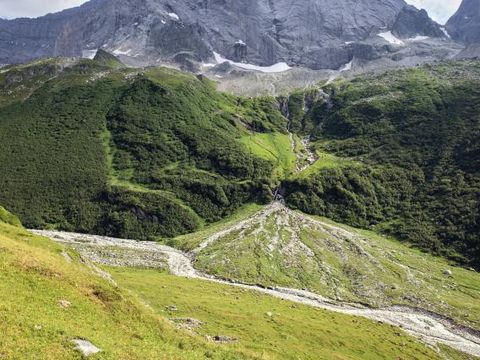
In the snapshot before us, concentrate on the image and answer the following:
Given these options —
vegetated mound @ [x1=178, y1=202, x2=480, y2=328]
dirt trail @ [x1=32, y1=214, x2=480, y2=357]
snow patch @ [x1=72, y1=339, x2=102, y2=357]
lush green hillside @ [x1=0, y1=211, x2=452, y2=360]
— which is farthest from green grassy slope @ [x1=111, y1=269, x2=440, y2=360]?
snow patch @ [x1=72, y1=339, x2=102, y2=357]

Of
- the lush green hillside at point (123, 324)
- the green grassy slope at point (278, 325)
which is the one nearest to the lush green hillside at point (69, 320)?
the lush green hillside at point (123, 324)

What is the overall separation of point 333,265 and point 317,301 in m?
24.0

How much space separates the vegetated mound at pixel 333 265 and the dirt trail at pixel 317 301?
2.84 meters

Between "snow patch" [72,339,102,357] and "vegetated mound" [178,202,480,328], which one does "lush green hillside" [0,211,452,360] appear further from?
"vegetated mound" [178,202,480,328]

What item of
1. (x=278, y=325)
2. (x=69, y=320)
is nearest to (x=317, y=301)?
(x=278, y=325)

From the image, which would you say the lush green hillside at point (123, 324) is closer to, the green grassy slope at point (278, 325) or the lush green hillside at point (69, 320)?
the lush green hillside at point (69, 320)

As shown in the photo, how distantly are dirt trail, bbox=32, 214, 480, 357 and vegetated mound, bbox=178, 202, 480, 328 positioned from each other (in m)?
2.84

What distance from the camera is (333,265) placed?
121 meters

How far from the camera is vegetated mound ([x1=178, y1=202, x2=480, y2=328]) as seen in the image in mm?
105875

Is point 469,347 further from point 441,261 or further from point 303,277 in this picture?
point 441,261

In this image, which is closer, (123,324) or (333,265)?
(123,324)

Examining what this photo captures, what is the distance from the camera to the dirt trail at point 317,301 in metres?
85.9

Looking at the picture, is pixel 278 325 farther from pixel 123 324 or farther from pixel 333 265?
pixel 333 265

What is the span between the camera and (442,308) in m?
99.8
